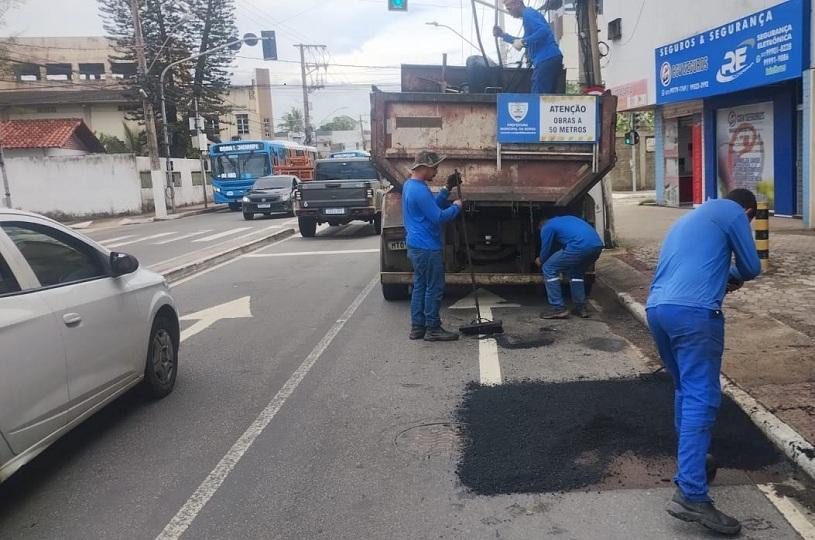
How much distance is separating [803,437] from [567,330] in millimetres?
3387

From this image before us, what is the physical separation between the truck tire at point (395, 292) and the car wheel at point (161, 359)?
3.59 metres

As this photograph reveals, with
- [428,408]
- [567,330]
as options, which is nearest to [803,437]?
[428,408]

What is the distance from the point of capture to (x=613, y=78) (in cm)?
2172

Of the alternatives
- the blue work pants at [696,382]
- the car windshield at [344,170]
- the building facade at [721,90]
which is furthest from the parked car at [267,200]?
the blue work pants at [696,382]

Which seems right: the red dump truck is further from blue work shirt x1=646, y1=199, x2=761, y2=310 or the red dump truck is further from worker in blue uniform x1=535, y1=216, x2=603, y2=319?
blue work shirt x1=646, y1=199, x2=761, y2=310

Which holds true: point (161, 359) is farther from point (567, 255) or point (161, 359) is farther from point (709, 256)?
point (567, 255)

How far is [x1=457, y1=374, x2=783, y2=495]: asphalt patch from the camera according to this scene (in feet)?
13.1

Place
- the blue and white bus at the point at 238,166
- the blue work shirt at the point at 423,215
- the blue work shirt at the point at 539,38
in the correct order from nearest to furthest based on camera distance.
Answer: the blue work shirt at the point at 423,215 < the blue work shirt at the point at 539,38 < the blue and white bus at the point at 238,166

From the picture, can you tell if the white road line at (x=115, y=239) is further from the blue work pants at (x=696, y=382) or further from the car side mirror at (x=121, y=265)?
the blue work pants at (x=696, y=382)

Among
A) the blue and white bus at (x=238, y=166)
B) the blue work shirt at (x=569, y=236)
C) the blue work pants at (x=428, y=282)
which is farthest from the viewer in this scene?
the blue and white bus at (x=238, y=166)

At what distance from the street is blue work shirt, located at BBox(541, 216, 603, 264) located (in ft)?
2.69

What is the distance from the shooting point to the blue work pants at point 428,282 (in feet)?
23.0

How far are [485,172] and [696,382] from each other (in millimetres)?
5178

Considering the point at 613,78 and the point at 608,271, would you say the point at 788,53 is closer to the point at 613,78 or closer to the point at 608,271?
the point at 608,271
